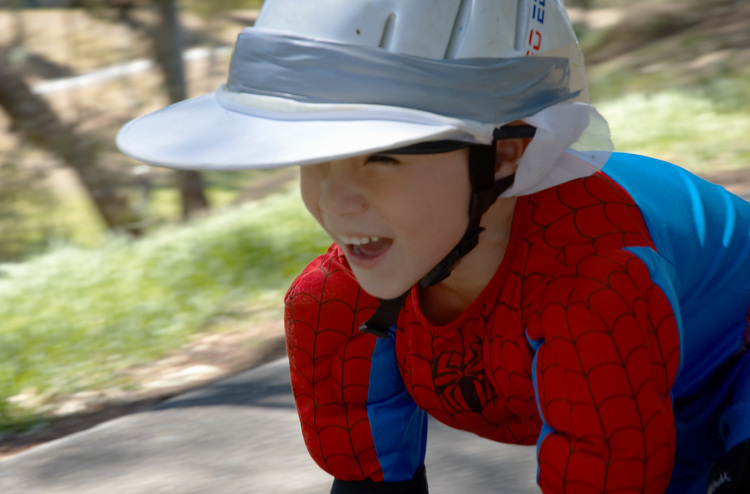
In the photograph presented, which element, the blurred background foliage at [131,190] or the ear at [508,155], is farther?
the blurred background foliage at [131,190]

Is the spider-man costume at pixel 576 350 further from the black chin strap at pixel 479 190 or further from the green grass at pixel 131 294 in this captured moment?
the green grass at pixel 131 294

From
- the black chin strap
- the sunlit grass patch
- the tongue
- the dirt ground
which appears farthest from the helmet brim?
the sunlit grass patch

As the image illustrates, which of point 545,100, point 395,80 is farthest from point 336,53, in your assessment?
point 545,100

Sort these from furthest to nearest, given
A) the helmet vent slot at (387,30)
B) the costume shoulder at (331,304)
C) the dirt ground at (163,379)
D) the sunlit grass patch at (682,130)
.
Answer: the sunlit grass patch at (682,130) → the dirt ground at (163,379) → the costume shoulder at (331,304) → the helmet vent slot at (387,30)

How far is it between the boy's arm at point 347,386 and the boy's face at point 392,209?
268mm

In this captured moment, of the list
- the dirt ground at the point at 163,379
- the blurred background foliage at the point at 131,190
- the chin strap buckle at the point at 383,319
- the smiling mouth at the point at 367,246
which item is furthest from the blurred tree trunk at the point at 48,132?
the smiling mouth at the point at 367,246

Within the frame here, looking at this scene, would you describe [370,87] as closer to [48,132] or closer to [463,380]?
[463,380]

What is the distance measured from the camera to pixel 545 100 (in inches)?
59.1

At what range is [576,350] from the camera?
4.73 feet

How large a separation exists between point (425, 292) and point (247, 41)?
62cm

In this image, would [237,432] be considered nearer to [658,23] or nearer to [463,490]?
[463,490]

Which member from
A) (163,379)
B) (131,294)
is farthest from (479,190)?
(131,294)

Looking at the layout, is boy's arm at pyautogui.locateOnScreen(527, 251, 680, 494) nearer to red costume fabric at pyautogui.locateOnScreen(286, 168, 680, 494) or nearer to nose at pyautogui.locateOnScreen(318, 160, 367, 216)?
red costume fabric at pyautogui.locateOnScreen(286, 168, 680, 494)

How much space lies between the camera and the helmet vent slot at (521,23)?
145 centimetres
